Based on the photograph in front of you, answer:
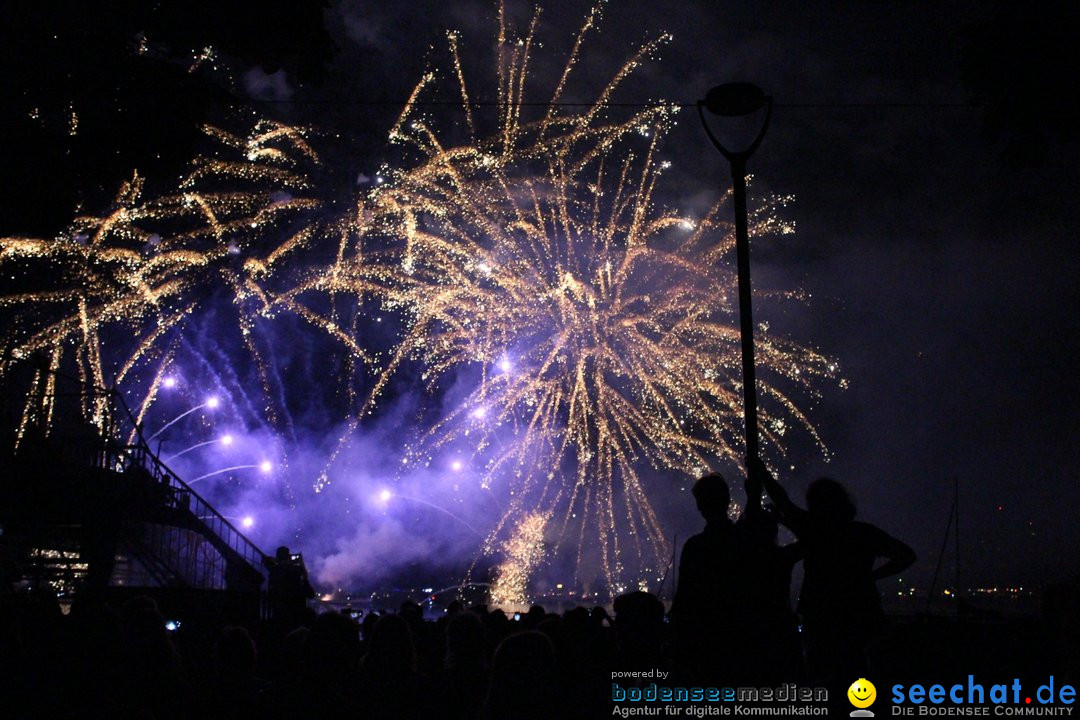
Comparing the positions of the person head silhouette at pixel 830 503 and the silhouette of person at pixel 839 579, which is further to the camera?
the person head silhouette at pixel 830 503

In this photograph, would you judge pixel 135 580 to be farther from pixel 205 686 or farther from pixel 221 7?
pixel 205 686

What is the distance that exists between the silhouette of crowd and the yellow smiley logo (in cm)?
6

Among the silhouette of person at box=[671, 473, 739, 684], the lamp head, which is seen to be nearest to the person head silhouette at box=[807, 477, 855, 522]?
the silhouette of person at box=[671, 473, 739, 684]

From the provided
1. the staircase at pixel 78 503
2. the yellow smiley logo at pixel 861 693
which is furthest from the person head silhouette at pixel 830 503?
the staircase at pixel 78 503

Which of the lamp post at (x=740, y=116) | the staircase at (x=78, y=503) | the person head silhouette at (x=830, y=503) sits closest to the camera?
the person head silhouette at (x=830, y=503)

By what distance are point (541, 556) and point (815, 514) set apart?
256 ft

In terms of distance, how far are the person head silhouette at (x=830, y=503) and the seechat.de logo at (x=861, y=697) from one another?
35.8 inches

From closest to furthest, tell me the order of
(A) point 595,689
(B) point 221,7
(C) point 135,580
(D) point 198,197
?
(A) point 595,689 → (B) point 221,7 → (C) point 135,580 → (D) point 198,197

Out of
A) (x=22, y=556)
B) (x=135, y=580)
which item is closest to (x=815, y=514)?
(x=22, y=556)

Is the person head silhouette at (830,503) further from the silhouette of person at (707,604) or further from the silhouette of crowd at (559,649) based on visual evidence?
the silhouette of person at (707,604)

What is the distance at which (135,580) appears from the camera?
2261 centimetres

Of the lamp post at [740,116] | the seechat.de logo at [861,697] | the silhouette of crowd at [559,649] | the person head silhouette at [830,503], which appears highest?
the lamp post at [740,116]

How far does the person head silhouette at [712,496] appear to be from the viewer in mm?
4938

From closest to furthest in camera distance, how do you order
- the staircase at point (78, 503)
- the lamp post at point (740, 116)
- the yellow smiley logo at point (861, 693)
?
the yellow smiley logo at point (861, 693) < the lamp post at point (740, 116) < the staircase at point (78, 503)
